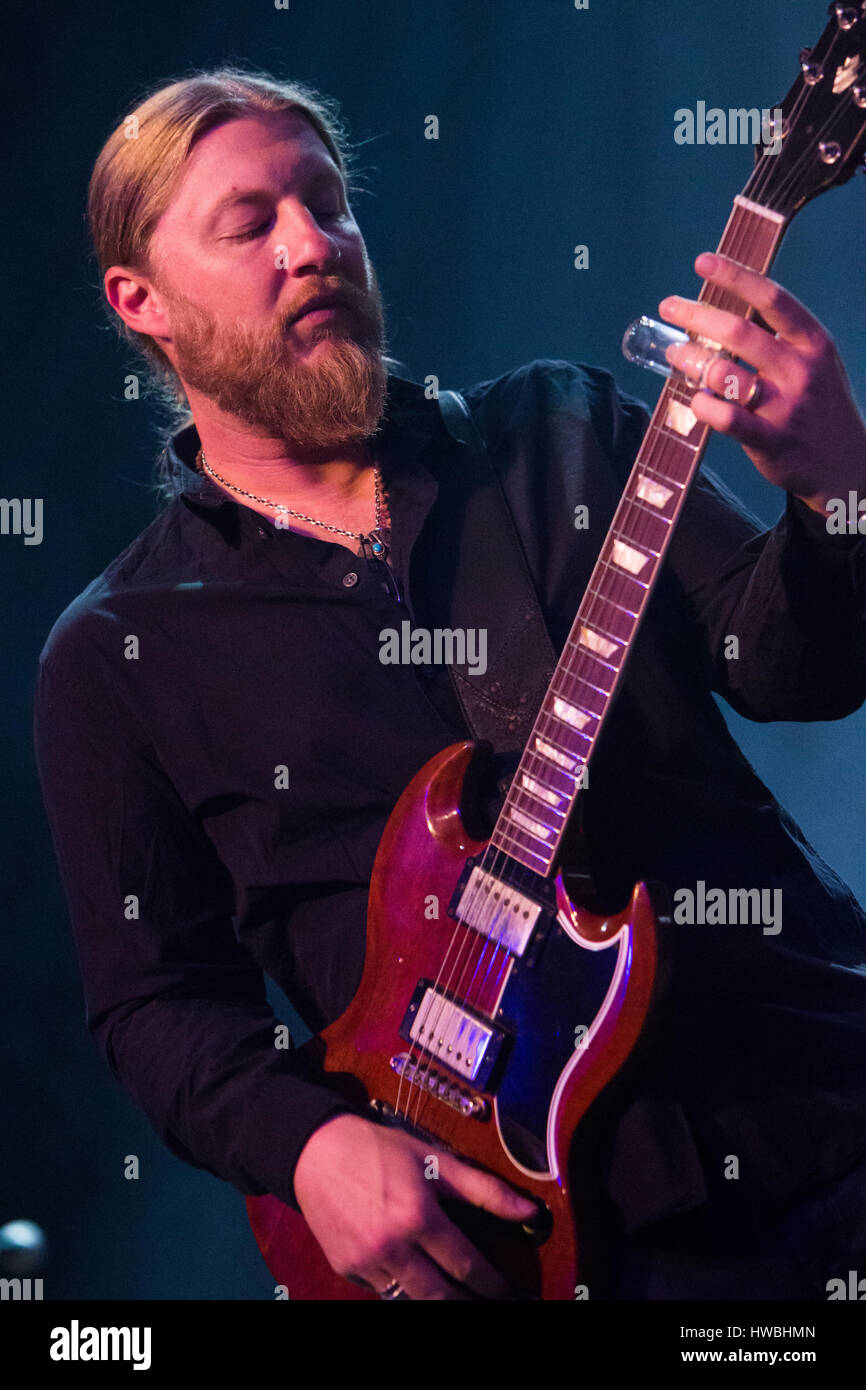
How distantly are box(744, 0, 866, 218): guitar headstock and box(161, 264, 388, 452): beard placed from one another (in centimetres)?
72

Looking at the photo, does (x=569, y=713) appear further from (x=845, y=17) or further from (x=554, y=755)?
A: (x=845, y=17)

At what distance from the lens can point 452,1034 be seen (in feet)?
4.95

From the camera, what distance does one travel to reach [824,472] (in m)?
1.28

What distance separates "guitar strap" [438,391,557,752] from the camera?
1.70 m

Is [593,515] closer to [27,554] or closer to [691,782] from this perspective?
[691,782]

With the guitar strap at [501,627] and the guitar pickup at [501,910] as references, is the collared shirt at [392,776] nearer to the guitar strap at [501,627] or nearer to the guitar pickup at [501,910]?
the guitar strap at [501,627]

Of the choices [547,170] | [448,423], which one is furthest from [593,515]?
[547,170]

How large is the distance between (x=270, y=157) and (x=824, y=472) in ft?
3.62

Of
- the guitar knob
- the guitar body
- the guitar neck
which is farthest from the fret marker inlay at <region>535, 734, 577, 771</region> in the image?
the guitar knob

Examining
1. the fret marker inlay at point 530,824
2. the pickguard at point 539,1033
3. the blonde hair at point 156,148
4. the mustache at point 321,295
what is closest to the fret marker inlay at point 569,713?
the fret marker inlay at point 530,824

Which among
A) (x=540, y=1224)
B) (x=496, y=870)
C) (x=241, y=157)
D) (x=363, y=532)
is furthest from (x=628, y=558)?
(x=241, y=157)

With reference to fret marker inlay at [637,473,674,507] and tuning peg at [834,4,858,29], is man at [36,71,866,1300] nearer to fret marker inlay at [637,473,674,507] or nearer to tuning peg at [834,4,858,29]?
fret marker inlay at [637,473,674,507]

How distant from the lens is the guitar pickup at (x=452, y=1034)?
4.80 ft

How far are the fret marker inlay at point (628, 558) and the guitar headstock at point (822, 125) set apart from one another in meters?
0.41
